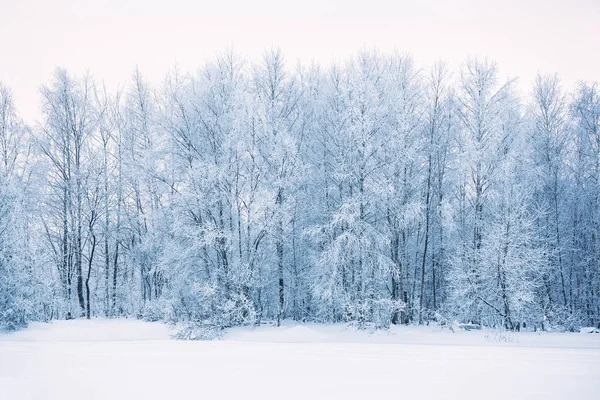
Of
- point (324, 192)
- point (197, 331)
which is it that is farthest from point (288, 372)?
point (324, 192)

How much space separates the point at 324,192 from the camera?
18.7m

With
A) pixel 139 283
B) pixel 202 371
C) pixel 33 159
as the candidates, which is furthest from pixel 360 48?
pixel 139 283

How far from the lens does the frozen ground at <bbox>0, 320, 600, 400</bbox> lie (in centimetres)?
507

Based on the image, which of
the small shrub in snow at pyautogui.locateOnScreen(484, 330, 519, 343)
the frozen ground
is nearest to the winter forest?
the small shrub in snow at pyautogui.locateOnScreen(484, 330, 519, 343)

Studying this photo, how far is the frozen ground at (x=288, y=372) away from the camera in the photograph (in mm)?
5066

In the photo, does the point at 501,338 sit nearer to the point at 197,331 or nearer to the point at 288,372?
the point at 288,372

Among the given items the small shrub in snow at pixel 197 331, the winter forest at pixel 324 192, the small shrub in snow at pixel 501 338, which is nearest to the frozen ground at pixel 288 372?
A: the small shrub in snow at pixel 501 338

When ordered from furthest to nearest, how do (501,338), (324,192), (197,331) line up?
(324,192) < (197,331) < (501,338)

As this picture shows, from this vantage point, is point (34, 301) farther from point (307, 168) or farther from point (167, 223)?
point (307, 168)

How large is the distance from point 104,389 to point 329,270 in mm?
11190

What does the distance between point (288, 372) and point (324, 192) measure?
43.3 feet

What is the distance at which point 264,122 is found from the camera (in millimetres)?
16906

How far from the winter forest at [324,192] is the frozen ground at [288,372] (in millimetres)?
6656

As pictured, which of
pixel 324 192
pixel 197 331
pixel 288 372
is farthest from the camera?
pixel 324 192
